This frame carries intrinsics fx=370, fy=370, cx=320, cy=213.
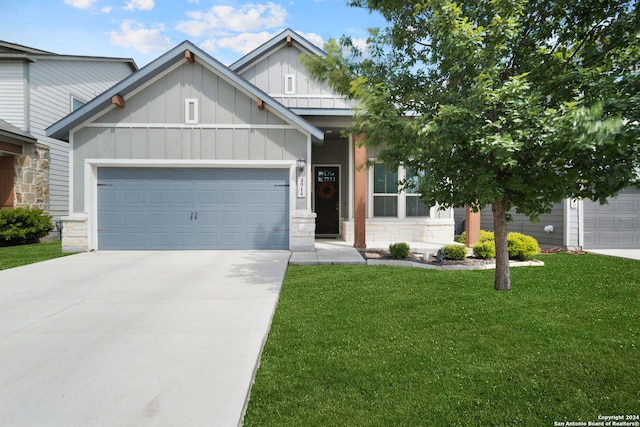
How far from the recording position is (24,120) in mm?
12711

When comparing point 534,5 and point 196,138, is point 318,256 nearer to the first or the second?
point 196,138

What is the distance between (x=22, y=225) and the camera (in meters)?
11.6

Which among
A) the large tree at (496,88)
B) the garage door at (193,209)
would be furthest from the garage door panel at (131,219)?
the large tree at (496,88)

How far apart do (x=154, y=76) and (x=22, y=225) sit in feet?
22.7

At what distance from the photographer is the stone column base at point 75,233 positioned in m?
9.18

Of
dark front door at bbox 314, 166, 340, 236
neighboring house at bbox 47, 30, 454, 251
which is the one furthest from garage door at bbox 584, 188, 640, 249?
dark front door at bbox 314, 166, 340, 236

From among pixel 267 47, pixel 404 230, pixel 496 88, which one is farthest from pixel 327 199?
pixel 496 88

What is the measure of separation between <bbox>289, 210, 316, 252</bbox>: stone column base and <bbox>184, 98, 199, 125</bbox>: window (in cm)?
341

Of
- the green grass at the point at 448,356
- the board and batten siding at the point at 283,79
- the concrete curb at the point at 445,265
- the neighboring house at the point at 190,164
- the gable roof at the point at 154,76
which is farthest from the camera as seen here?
the board and batten siding at the point at 283,79

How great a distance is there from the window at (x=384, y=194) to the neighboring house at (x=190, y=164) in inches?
72.9

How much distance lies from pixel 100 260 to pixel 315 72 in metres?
6.20

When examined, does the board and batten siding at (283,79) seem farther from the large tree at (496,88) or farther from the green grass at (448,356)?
the green grass at (448,356)

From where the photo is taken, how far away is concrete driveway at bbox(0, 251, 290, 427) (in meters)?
2.45

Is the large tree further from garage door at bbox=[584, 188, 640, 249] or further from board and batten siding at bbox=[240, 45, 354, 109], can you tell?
board and batten siding at bbox=[240, 45, 354, 109]
